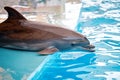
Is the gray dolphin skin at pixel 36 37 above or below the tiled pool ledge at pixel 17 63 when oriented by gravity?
above

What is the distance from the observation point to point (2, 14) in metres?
4.64

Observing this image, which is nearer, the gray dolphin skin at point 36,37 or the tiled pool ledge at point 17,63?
the tiled pool ledge at point 17,63

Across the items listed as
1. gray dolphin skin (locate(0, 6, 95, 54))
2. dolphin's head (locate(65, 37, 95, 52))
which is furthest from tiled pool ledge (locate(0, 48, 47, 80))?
dolphin's head (locate(65, 37, 95, 52))

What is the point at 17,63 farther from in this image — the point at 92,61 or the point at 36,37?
the point at 92,61

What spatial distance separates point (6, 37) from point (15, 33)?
104mm

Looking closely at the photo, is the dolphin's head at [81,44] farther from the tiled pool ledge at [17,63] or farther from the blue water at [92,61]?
the tiled pool ledge at [17,63]

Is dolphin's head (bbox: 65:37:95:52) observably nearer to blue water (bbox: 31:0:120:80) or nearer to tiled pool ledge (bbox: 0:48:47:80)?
blue water (bbox: 31:0:120:80)

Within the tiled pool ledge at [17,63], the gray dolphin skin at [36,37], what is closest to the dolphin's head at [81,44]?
the gray dolphin skin at [36,37]

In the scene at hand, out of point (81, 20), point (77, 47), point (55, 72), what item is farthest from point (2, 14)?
point (55, 72)

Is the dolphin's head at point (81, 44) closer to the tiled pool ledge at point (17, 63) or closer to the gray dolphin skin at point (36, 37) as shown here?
the gray dolphin skin at point (36, 37)

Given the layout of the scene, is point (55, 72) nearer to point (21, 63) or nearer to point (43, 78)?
point (43, 78)

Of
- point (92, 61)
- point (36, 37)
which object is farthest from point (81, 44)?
point (36, 37)

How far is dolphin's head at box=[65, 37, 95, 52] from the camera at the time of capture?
270 cm

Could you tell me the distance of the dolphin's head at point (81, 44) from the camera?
2.70 m
